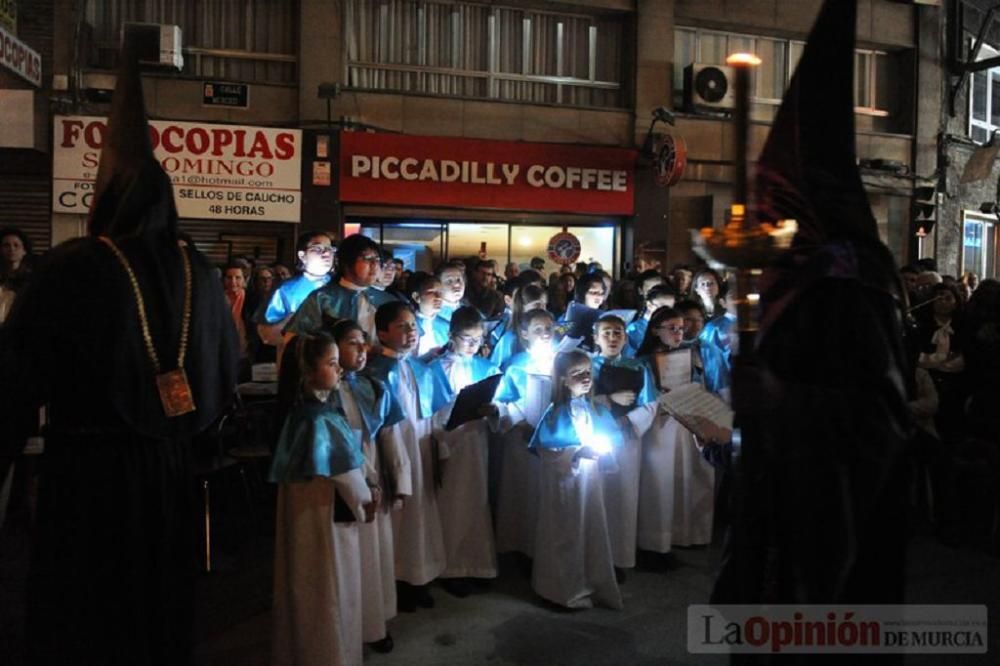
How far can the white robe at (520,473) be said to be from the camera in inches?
220

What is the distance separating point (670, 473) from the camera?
6.05 metres

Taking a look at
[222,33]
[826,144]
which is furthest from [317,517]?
[222,33]

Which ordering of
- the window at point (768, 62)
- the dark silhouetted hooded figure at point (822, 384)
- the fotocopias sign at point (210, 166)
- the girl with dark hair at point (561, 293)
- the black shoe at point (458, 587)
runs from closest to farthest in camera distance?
the dark silhouetted hooded figure at point (822, 384) < the black shoe at point (458, 587) < the girl with dark hair at point (561, 293) < the fotocopias sign at point (210, 166) < the window at point (768, 62)

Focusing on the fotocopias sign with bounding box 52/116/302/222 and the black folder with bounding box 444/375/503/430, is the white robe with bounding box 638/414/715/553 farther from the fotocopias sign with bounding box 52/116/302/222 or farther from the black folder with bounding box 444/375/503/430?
the fotocopias sign with bounding box 52/116/302/222

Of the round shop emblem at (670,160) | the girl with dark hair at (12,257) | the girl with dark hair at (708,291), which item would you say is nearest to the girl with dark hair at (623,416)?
the girl with dark hair at (708,291)

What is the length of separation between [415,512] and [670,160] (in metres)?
10.1

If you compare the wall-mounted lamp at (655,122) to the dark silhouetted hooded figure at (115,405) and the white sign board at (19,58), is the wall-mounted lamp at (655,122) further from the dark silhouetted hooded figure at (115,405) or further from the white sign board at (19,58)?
the dark silhouetted hooded figure at (115,405)

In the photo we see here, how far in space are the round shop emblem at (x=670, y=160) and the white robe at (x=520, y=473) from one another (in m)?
8.83

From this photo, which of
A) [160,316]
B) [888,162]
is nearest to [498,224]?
[888,162]

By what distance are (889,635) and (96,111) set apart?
531 inches

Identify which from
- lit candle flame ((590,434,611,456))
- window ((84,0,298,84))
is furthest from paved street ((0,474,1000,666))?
window ((84,0,298,84))

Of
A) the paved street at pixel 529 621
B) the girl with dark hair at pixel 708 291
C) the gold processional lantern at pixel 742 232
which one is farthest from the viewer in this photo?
the girl with dark hair at pixel 708 291

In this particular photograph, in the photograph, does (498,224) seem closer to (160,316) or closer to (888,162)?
(888,162)

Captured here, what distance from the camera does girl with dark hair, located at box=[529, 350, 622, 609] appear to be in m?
5.00
